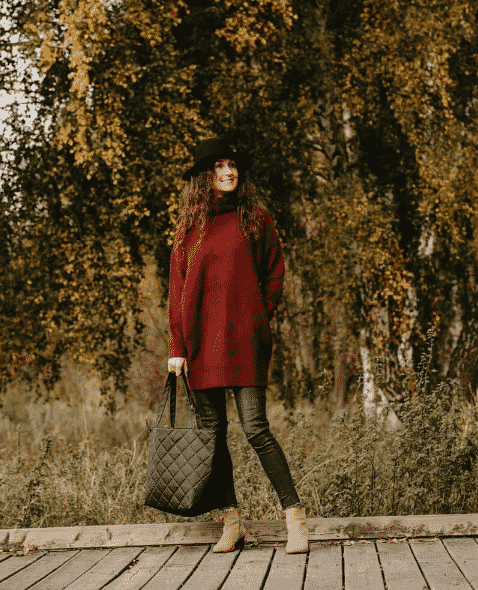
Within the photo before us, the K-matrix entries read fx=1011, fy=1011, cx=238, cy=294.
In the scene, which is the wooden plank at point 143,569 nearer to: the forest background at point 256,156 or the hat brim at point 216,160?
the hat brim at point 216,160

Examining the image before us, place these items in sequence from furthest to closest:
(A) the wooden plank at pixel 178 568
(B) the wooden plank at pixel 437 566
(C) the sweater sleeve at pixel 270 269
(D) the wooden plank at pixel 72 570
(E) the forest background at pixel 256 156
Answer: (E) the forest background at pixel 256 156
(C) the sweater sleeve at pixel 270 269
(D) the wooden plank at pixel 72 570
(A) the wooden plank at pixel 178 568
(B) the wooden plank at pixel 437 566

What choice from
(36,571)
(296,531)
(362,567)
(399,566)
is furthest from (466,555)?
(36,571)

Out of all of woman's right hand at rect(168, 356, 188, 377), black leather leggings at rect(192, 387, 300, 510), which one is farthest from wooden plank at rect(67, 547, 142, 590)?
woman's right hand at rect(168, 356, 188, 377)

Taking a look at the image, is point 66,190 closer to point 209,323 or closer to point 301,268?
point 301,268

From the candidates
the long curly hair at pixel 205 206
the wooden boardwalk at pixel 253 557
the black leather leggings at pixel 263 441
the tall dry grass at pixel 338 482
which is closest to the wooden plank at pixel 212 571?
the wooden boardwalk at pixel 253 557

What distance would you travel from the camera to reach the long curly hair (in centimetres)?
528

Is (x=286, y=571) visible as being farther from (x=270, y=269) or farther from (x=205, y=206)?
(x=205, y=206)

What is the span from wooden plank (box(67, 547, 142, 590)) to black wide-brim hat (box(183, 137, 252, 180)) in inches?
80.9

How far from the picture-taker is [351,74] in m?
10.9

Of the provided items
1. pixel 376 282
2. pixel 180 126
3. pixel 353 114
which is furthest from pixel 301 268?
pixel 180 126

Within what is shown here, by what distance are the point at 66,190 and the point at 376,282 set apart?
3.48 meters

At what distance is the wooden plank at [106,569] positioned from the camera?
15.4 feet

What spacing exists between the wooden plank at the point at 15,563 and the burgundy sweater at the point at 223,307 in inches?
50.2

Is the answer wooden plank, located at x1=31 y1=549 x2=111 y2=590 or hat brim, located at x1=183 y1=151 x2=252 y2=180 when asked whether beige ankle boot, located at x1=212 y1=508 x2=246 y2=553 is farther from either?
hat brim, located at x1=183 y1=151 x2=252 y2=180
